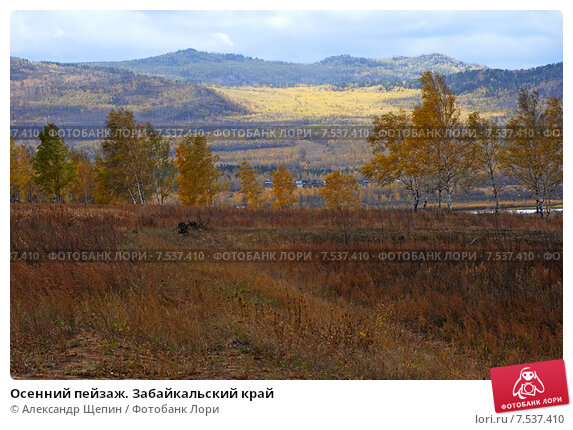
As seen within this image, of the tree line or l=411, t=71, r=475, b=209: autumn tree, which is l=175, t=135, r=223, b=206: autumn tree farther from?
l=411, t=71, r=475, b=209: autumn tree

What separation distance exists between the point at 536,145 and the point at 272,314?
3886cm

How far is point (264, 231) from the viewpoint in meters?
19.1

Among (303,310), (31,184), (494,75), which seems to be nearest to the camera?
(303,310)

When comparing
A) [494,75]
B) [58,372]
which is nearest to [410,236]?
[58,372]

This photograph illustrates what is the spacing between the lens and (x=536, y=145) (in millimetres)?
39188

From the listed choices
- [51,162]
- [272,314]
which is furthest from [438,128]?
[51,162]

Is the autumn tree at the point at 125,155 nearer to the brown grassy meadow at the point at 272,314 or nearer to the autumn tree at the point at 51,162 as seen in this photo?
the autumn tree at the point at 51,162

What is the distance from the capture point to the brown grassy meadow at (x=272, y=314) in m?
6.20

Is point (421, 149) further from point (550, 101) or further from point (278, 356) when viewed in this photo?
point (278, 356)

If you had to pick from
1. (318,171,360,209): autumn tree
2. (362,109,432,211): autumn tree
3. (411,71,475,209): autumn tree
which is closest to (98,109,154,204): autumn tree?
(362,109,432,211): autumn tree

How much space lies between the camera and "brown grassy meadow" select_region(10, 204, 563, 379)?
20.3 ft
